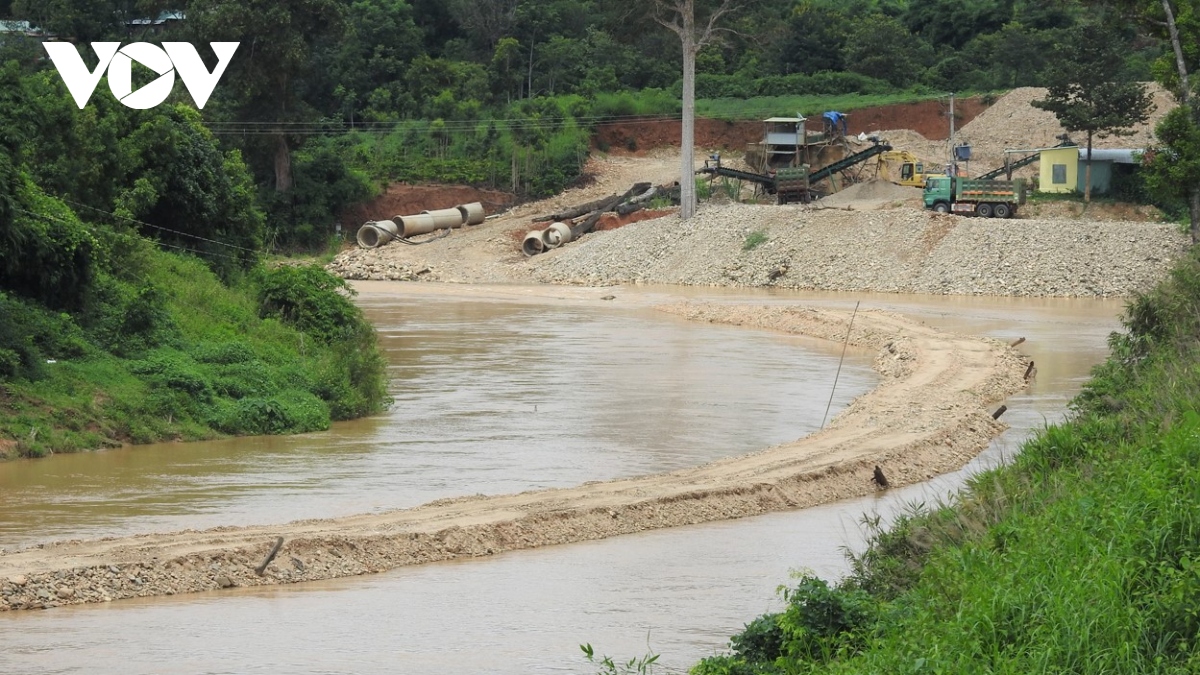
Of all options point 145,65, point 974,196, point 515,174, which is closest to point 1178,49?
point 974,196

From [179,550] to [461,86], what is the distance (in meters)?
65.8

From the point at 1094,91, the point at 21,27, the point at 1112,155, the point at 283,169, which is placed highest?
the point at 21,27

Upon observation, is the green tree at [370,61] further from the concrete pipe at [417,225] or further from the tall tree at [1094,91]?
the tall tree at [1094,91]

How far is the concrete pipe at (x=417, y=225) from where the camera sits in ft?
224

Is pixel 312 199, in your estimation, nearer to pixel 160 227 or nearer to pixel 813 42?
pixel 813 42

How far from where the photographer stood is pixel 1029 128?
70.2 m

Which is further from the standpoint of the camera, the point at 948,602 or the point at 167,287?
the point at 167,287

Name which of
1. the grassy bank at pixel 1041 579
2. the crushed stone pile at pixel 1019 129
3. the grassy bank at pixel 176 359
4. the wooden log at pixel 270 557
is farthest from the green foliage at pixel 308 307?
the crushed stone pile at pixel 1019 129

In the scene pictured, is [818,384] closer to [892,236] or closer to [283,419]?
[283,419]

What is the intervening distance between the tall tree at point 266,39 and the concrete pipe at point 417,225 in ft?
20.9

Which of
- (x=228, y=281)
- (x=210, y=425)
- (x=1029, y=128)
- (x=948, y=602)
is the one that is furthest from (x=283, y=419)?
(x=1029, y=128)

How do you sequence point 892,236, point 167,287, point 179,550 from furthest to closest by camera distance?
point 892,236, point 167,287, point 179,550

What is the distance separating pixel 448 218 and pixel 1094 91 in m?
27.4

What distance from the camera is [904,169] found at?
6438 centimetres
